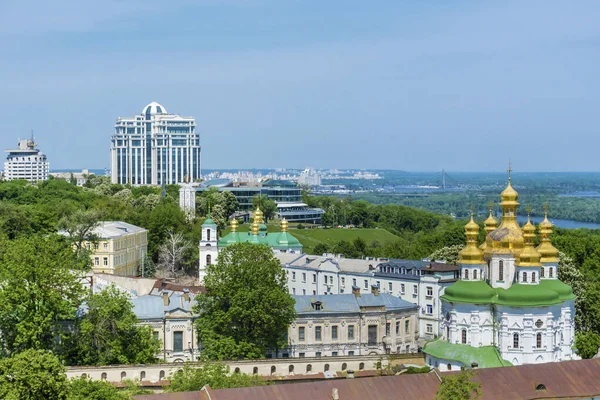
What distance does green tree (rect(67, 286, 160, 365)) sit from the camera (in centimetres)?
5425

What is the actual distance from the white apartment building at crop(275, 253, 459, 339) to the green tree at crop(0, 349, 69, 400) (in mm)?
26845

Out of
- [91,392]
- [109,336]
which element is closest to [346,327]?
[109,336]

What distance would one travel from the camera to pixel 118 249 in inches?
3794

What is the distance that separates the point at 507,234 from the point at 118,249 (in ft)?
158

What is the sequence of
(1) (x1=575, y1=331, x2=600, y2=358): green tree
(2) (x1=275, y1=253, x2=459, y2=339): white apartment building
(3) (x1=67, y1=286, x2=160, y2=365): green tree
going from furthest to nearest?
1. (2) (x1=275, y1=253, x2=459, y2=339): white apartment building
2. (1) (x1=575, y1=331, x2=600, y2=358): green tree
3. (3) (x1=67, y1=286, x2=160, y2=365): green tree

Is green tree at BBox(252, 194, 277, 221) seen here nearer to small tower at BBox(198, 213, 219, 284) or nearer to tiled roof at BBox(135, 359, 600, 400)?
small tower at BBox(198, 213, 219, 284)

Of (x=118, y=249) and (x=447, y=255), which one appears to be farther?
(x=118, y=249)

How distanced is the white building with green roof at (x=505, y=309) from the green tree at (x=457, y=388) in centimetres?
1305

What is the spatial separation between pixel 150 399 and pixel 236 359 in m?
16.4

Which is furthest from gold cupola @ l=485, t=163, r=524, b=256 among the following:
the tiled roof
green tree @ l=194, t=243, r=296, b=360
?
green tree @ l=194, t=243, r=296, b=360

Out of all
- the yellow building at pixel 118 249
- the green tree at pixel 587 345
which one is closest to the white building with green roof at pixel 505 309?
the green tree at pixel 587 345

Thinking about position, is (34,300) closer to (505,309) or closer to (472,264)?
→ (472,264)

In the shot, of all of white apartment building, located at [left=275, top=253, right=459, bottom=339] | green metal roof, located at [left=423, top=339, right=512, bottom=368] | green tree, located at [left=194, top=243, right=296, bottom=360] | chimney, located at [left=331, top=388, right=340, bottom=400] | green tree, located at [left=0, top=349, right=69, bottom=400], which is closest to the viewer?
green tree, located at [left=0, top=349, right=69, bottom=400]

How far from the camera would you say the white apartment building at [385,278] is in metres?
68.4
